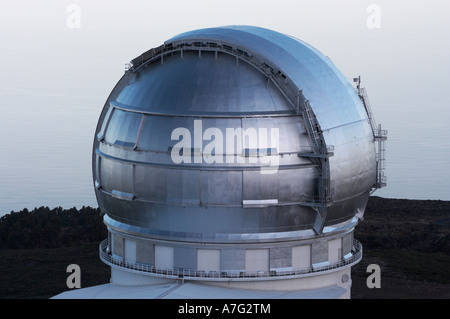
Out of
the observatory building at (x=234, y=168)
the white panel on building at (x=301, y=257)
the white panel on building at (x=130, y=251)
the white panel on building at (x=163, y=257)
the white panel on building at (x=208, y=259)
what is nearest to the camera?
the observatory building at (x=234, y=168)

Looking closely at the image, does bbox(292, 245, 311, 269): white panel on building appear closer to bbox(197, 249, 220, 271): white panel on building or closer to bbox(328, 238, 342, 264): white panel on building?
Answer: bbox(328, 238, 342, 264): white panel on building

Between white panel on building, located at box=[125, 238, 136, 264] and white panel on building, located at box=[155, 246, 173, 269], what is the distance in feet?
3.98

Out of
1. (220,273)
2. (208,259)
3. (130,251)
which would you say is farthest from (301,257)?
(130,251)

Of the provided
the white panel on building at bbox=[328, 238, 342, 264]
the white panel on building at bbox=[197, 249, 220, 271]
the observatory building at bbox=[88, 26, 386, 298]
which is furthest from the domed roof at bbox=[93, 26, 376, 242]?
the white panel on building at bbox=[328, 238, 342, 264]

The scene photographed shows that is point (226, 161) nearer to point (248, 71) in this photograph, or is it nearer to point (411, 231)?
point (248, 71)

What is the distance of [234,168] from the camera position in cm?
3591

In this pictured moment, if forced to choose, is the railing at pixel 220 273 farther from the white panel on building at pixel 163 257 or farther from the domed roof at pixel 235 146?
the domed roof at pixel 235 146

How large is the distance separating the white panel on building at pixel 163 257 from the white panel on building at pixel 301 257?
4.43m

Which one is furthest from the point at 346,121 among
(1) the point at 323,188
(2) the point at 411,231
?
(2) the point at 411,231

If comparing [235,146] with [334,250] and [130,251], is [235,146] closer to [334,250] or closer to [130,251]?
[334,250]

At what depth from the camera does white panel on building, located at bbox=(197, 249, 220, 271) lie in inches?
1458

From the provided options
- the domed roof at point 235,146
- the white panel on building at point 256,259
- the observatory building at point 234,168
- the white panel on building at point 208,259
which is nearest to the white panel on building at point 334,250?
the observatory building at point 234,168

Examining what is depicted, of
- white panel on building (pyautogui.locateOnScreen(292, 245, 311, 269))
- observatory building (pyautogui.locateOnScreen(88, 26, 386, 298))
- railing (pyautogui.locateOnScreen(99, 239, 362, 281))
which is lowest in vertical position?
railing (pyautogui.locateOnScreen(99, 239, 362, 281))

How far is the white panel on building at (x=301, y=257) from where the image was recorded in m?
37.7
